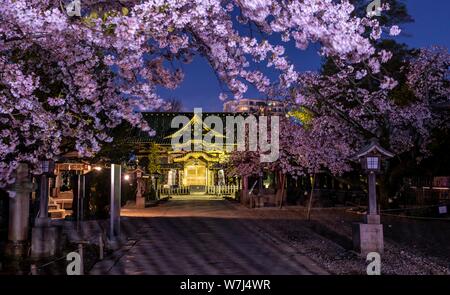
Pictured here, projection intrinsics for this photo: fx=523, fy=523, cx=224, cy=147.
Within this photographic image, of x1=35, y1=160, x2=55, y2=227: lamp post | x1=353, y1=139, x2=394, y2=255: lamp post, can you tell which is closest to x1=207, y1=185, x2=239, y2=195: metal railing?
x1=353, y1=139, x2=394, y2=255: lamp post

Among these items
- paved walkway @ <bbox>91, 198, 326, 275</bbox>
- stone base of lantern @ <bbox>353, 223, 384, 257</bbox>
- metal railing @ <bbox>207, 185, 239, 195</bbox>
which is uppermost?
metal railing @ <bbox>207, 185, 239, 195</bbox>

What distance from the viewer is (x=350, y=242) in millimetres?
14453

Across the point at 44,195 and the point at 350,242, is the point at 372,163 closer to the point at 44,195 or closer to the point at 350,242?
the point at 350,242

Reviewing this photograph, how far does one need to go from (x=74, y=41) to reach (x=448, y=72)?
56.1ft

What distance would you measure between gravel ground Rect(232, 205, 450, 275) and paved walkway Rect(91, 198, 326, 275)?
53 centimetres

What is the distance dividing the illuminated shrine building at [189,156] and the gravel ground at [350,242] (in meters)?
22.6

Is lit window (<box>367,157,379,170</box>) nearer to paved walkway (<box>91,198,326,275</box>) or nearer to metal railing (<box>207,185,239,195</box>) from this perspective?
paved walkway (<box>91,198,326,275</box>)

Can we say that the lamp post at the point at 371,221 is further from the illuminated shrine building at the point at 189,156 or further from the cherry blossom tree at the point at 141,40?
the illuminated shrine building at the point at 189,156

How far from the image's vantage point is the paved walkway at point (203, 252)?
10211 mm

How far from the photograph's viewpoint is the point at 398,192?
78.0ft

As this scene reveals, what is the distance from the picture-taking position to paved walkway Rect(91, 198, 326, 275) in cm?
1021

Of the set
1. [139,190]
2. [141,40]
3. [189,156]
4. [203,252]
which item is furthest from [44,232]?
[189,156]

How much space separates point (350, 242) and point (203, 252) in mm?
4498

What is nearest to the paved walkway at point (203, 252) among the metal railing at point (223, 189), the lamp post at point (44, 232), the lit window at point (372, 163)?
the lamp post at point (44, 232)
